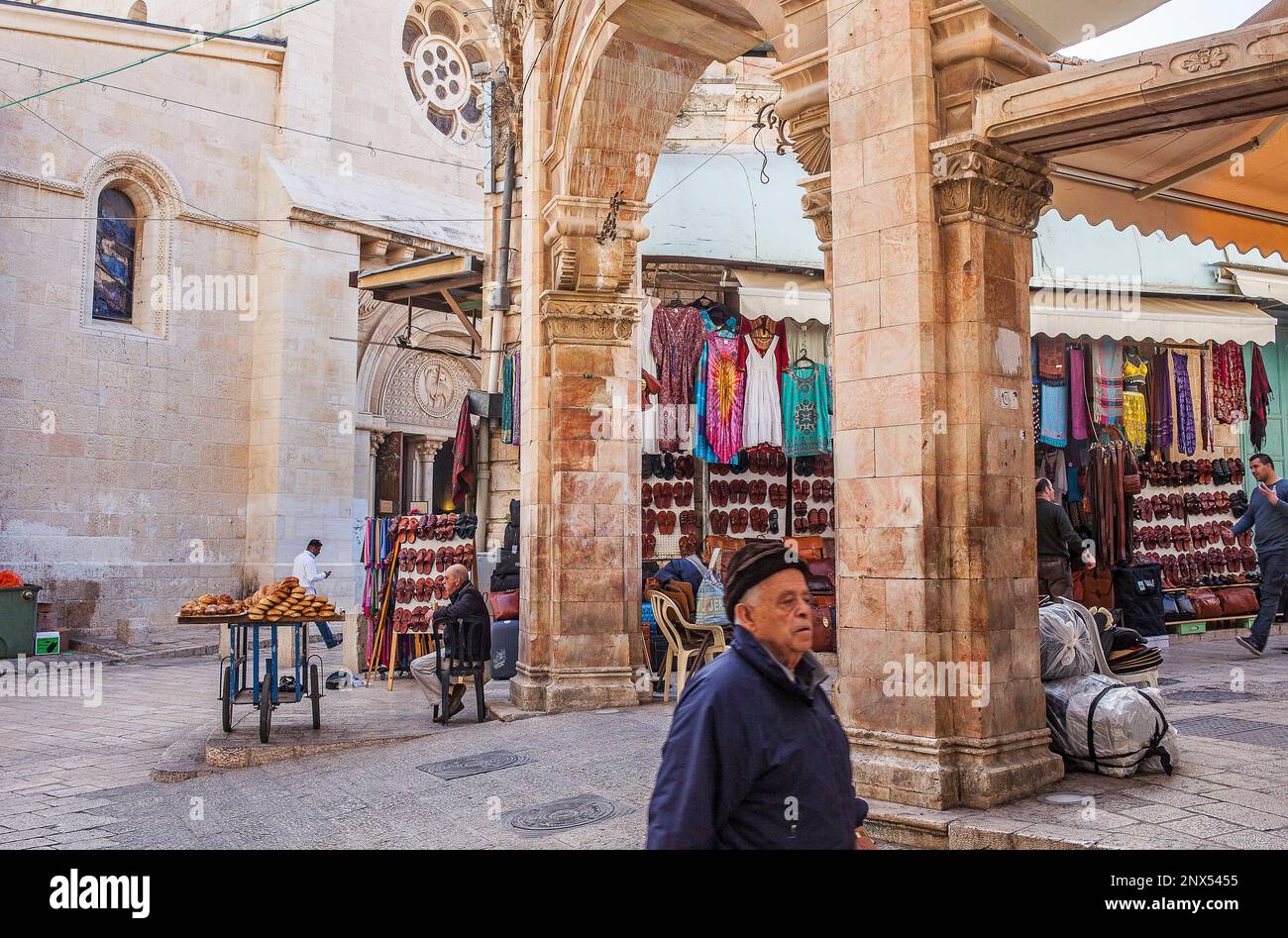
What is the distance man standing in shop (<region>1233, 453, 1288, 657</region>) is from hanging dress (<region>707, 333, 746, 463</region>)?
5.15m

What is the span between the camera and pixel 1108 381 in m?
11.4

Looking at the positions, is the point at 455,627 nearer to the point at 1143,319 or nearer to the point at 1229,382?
the point at 1143,319

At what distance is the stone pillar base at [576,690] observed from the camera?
848 centimetres

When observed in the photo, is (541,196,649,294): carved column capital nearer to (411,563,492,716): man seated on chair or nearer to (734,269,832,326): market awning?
(734,269,832,326): market awning

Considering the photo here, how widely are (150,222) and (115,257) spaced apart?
919 millimetres

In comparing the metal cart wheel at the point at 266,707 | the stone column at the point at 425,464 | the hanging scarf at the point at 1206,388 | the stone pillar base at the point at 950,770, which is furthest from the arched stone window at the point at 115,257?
the hanging scarf at the point at 1206,388

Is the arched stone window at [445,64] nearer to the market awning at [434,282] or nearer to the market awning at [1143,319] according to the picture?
the market awning at [434,282]

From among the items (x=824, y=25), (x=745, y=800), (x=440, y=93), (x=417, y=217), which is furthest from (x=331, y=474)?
(x=745, y=800)

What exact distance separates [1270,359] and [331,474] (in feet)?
50.6

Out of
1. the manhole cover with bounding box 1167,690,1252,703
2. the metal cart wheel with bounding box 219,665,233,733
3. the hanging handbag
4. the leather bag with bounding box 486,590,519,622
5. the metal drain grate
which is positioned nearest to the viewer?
the metal drain grate

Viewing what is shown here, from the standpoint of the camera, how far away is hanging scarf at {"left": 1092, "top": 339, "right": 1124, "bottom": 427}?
11375mm

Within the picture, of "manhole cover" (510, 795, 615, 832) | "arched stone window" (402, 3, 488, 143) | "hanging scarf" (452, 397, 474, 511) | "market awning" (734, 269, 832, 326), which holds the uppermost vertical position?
"arched stone window" (402, 3, 488, 143)

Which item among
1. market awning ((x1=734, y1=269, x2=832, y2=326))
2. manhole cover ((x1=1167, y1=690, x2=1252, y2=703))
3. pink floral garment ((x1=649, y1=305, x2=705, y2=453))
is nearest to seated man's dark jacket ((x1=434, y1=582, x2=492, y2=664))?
pink floral garment ((x1=649, y1=305, x2=705, y2=453))

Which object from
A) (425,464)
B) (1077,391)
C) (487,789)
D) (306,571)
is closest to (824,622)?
(1077,391)
